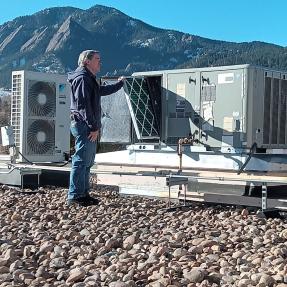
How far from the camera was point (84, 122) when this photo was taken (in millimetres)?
7148

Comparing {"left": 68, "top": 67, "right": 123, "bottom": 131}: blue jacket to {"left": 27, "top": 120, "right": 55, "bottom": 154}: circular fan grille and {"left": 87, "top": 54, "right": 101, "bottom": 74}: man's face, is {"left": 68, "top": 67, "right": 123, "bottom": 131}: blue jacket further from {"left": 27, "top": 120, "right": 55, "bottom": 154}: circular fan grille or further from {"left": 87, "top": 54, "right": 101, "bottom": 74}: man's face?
{"left": 27, "top": 120, "right": 55, "bottom": 154}: circular fan grille

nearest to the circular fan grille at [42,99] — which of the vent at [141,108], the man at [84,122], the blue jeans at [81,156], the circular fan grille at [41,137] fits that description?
the circular fan grille at [41,137]

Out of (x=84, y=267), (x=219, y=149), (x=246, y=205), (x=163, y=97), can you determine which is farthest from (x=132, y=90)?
(x=84, y=267)

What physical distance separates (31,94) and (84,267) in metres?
7.25

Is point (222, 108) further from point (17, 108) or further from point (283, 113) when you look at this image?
point (17, 108)

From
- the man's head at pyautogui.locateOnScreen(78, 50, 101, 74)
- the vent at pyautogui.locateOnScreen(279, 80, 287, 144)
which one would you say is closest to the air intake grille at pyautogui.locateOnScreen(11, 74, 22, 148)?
the man's head at pyautogui.locateOnScreen(78, 50, 101, 74)

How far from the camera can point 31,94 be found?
11008 millimetres

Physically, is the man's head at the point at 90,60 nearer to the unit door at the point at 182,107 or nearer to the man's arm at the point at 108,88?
the man's arm at the point at 108,88

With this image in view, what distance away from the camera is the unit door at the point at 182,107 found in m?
9.41

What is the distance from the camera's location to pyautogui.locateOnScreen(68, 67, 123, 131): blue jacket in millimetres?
7027

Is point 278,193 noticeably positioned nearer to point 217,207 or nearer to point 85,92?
point 217,207

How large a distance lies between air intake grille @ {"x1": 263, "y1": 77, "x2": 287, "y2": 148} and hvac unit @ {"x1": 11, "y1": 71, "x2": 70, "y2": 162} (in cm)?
413

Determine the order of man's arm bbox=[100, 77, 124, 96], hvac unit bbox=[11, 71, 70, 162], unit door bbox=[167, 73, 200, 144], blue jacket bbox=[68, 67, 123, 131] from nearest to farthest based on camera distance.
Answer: blue jacket bbox=[68, 67, 123, 131] < man's arm bbox=[100, 77, 124, 96] < unit door bbox=[167, 73, 200, 144] < hvac unit bbox=[11, 71, 70, 162]

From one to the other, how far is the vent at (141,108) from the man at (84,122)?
7.58 ft
